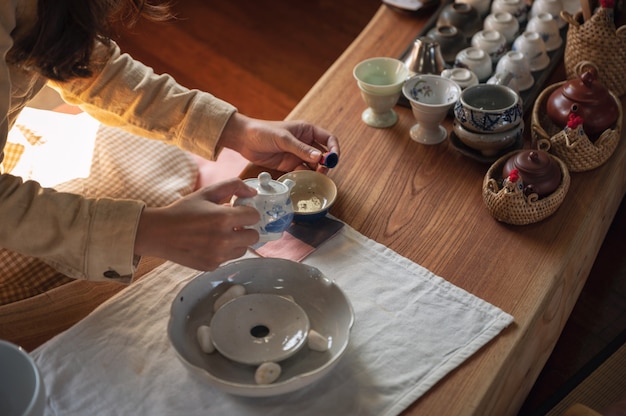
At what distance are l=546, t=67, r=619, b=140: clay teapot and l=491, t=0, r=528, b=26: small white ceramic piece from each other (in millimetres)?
362

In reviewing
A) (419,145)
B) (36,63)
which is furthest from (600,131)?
(36,63)

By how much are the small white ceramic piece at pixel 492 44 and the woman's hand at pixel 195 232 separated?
2.39ft

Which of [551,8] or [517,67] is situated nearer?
[517,67]

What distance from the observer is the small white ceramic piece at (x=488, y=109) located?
1.24 metres

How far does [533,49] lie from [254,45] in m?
1.50

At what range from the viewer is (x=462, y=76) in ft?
4.51

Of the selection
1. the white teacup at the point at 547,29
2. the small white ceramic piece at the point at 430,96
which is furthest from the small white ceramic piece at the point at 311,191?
the white teacup at the point at 547,29

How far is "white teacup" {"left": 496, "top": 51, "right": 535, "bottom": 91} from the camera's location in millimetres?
1405

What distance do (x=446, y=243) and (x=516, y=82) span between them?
1.45 ft

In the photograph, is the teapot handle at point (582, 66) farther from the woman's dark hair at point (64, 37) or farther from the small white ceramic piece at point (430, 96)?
the woman's dark hair at point (64, 37)

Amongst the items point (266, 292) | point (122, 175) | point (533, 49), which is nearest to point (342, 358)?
point (266, 292)

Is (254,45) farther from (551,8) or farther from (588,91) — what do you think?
(588,91)

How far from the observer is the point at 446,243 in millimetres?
1153

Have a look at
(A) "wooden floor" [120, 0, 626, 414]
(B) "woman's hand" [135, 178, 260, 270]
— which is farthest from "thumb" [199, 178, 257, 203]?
(A) "wooden floor" [120, 0, 626, 414]
